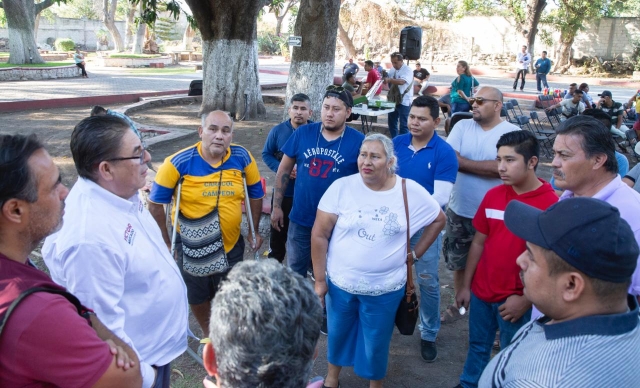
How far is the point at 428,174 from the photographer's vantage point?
3.77 metres

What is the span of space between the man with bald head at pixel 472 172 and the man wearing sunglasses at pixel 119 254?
96.4 inches

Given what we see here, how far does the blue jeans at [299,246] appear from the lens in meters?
4.05

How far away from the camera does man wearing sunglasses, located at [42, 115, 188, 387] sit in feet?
6.26

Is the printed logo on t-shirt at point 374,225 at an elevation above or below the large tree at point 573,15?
below

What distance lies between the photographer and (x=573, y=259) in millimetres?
1491

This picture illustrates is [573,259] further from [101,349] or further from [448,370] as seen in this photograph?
[448,370]

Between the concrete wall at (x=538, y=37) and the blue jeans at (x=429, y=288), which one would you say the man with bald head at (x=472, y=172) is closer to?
the blue jeans at (x=429, y=288)

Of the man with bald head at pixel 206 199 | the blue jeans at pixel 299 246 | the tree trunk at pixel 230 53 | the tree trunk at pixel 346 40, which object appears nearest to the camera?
the man with bald head at pixel 206 199

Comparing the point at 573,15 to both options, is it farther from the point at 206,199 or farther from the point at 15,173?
the point at 15,173

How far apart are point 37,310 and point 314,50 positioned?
8553mm

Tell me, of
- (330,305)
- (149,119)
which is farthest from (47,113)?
(330,305)

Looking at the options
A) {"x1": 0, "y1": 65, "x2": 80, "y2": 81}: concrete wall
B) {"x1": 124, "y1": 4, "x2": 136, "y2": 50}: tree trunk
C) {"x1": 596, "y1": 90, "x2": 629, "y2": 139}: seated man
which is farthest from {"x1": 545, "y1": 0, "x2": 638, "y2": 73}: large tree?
{"x1": 124, "y1": 4, "x2": 136, "y2": 50}: tree trunk

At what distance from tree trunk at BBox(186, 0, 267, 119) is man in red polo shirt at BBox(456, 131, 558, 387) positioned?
9.48 m

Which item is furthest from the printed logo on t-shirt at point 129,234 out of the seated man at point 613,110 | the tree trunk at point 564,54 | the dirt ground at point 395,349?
the tree trunk at point 564,54
